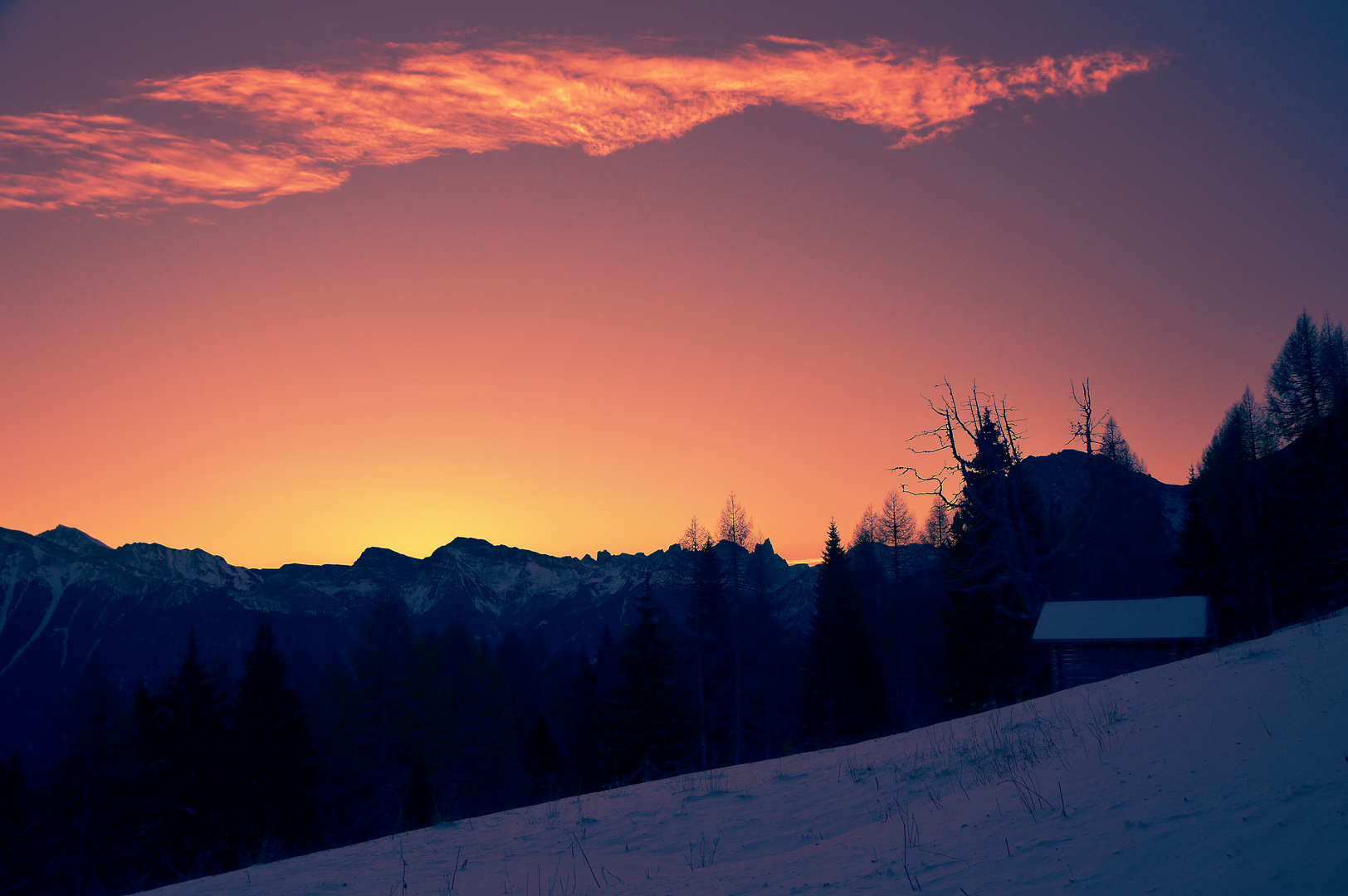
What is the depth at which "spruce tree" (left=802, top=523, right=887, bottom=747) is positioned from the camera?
4262 cm

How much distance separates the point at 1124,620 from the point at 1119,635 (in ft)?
3.18

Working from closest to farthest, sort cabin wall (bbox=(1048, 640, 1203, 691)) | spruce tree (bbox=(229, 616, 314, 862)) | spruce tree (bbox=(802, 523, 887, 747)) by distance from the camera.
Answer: cabin wall (bbox=(1048, 640, 1203, 691)) → spruce tree (bbox=(229, 616, 314, 862)) → spruce tree (bbox=(802, 523, 887, 747))

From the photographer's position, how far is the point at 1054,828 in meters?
5.65

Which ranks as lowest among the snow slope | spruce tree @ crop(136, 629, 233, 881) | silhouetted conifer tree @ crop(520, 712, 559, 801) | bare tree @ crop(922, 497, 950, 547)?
silhouetted conifer tree @ crop(520, 712, 559, 801)

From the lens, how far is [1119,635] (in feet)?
91.5

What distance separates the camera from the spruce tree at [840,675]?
42.6m

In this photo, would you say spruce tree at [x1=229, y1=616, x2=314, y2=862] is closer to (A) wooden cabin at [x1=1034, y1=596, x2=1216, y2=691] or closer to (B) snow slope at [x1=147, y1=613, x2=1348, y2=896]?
(B) snow slope at [x1=147, y1=613, x2=1348, y2=896]

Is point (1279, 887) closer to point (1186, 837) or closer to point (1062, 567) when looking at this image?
point (1186, 837)

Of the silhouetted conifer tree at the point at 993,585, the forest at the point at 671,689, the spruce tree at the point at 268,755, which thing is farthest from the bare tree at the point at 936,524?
the spruce tree at the point at 268,755

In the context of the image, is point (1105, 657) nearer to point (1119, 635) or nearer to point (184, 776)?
point (1119, 635)

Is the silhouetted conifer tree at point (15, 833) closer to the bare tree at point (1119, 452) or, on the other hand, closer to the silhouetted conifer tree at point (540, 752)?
the silhouetted conifer tree at point (540, 752)

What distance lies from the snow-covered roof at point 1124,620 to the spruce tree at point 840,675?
15122 millimetres

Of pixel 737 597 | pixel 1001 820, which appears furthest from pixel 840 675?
pixel 1001 820

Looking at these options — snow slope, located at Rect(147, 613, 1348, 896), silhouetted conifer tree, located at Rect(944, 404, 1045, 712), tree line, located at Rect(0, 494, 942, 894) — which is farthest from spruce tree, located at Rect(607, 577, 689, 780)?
snow slope, located at Rect(147, 613, 1348, 896)
